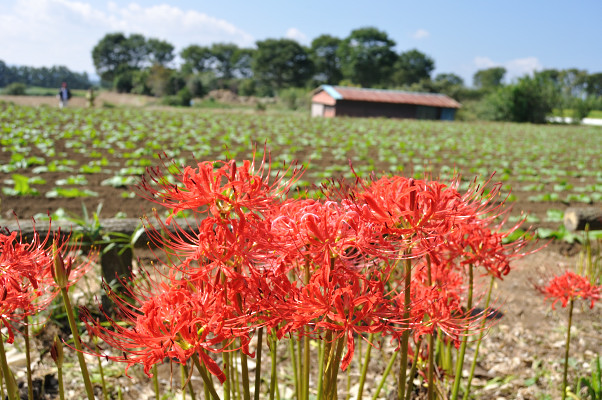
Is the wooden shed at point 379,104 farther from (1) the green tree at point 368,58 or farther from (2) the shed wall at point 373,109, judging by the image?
(1) the green tree at point 368,58

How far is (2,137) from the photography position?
42.2ft

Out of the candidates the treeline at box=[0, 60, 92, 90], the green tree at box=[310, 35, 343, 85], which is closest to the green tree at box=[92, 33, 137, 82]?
the treeline at box=[0, 60, 92, 90]

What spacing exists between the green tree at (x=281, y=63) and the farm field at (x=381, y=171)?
5717 cm

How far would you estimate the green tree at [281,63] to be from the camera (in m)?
77.2

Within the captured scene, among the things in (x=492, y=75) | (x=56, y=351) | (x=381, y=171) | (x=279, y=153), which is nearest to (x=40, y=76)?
(x=492, y=75)

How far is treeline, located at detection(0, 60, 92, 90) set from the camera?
93856 millimetres

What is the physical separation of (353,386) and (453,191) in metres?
2.28

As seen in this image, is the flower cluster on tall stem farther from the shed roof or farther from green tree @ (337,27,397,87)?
green tree @ (337,27,397,87)

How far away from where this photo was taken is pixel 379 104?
38812 mm

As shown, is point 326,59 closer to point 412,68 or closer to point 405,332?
point 412,68

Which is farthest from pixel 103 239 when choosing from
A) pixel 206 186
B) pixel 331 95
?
pixel 331 95

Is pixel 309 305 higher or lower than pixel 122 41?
lower

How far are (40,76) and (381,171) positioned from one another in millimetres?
112111

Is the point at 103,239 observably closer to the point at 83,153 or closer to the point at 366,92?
the point at 83,153
